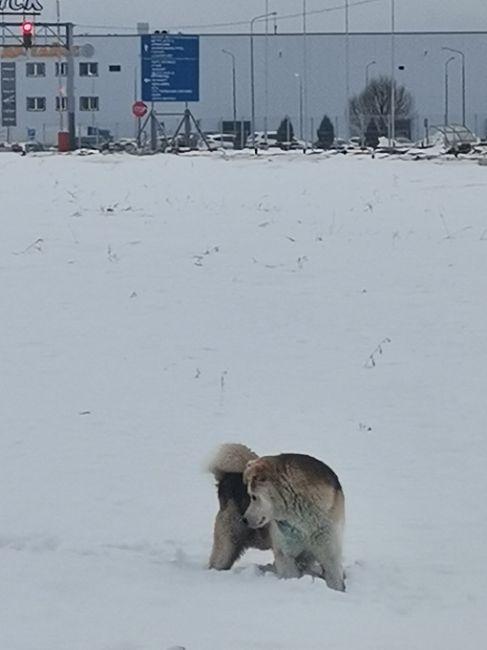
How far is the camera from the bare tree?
80250 millimetres

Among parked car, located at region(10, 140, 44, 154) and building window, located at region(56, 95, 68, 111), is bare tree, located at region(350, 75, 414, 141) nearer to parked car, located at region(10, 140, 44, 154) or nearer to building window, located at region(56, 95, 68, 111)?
building window, located at region(56, 95, 68, 111)

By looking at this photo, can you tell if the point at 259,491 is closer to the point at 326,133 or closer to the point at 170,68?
the point at 170,68

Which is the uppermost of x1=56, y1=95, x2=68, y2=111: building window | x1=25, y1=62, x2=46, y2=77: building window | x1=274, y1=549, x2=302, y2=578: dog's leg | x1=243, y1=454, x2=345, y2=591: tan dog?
x1=25, y1=62, x2=46, y2=77: building window

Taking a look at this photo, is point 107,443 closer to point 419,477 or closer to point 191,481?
point 191,481

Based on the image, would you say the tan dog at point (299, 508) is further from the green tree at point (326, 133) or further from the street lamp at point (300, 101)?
the street lamp at point (300, 101)

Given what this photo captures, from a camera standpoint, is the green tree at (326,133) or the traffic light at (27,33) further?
the green tree at (326,133)

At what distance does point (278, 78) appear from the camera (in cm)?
8412

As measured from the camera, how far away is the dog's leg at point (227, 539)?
6.69 metres

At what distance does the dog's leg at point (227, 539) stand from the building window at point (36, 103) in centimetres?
7823

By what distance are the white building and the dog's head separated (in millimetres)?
75691

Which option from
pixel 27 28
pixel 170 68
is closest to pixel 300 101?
pixel 170 68

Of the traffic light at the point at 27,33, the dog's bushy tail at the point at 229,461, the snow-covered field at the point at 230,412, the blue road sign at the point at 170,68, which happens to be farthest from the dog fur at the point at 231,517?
the blue road sign at the point at 170,68

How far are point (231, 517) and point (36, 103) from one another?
7877 cm

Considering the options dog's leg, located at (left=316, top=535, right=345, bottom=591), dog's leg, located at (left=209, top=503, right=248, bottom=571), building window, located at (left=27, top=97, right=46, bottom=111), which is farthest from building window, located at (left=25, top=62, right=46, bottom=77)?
dog's leg, located at (left=316, top=535, right=345, bottom=591)
